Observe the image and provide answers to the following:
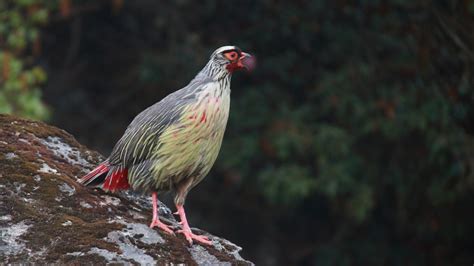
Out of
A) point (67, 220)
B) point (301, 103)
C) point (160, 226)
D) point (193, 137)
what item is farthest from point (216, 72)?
point (301, 103)

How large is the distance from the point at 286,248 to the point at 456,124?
3.98 metres

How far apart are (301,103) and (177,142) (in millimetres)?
8343

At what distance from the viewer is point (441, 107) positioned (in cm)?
1148

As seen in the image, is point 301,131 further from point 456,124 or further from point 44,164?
point 44,164

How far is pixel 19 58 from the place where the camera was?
40.5ft

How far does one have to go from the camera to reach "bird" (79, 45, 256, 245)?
5.26 m

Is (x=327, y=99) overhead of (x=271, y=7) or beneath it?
beneath

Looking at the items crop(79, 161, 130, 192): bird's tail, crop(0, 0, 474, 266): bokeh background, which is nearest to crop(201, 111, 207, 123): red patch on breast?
crop(79, 161, 130, 192): bird's tail

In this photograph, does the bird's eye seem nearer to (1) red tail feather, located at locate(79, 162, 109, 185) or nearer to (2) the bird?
(2) the bird

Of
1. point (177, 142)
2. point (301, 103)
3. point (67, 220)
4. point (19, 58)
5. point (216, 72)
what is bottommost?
point (19, 58)

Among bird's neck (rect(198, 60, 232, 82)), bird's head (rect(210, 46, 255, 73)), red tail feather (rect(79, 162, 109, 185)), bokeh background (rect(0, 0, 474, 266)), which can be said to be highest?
bird's head (rect(210, 46, 255, 73))

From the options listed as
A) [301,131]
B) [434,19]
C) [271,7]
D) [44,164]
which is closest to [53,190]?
[44,164]

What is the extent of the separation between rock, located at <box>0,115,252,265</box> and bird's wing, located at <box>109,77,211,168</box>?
0.73 feet

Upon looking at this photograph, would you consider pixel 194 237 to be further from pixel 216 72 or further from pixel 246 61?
pixel 246 61
